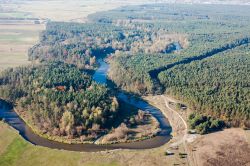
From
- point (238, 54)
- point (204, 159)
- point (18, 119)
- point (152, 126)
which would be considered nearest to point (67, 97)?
point (18, 119)

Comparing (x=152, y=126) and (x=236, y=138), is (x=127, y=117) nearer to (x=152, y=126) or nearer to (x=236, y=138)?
(x=152, y=126)

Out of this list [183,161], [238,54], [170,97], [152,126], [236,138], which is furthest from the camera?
[238,54]

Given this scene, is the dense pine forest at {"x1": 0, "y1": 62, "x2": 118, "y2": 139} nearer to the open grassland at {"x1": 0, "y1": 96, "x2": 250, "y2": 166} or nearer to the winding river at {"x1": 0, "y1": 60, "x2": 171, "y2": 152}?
the winding river at {"x1": 0, "y1": 60, "x2": 171, "y2": 152}

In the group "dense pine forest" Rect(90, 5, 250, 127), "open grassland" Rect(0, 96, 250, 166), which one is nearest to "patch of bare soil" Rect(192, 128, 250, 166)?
"open grassland" Rect(0, 96, 250, 166)

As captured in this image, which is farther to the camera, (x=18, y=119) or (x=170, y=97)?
(x=170, y=97)

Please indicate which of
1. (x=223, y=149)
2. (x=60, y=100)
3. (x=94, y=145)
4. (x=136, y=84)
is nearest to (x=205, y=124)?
(x=223, y=149)

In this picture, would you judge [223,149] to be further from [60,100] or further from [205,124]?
[60,100]
